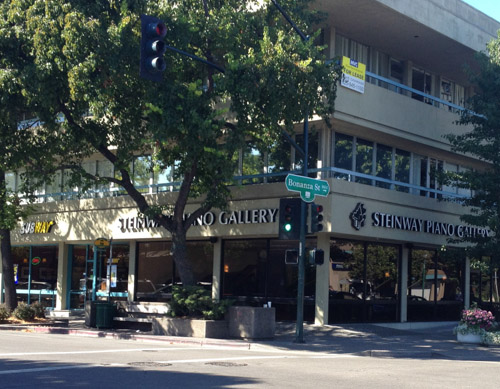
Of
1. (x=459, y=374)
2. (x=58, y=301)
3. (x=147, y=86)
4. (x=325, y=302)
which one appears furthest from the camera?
(x=58, y=301)

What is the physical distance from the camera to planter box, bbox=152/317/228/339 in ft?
66.4

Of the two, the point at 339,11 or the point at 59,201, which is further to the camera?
the point at 59,201

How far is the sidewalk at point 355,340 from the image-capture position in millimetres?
18328

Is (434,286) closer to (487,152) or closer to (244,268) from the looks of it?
(487,152)

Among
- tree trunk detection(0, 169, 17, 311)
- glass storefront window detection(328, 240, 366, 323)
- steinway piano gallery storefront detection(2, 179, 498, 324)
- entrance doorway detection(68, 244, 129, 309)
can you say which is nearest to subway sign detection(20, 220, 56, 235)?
steinway piano gallery storefront detection(2, 179, 498, 324)

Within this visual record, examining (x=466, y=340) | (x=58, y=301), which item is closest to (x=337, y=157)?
(x=466, y=340)

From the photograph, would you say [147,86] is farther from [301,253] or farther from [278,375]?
[278,375]

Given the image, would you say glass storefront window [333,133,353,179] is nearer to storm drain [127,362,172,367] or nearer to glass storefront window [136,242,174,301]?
glass storefront window [136,242,174,301]

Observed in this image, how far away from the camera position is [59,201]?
31.9m

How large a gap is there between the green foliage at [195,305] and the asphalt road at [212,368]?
72.5 inches

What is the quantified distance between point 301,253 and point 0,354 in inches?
330

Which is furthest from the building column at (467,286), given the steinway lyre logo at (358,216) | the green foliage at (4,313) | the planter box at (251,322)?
the green foliage at (4,313)

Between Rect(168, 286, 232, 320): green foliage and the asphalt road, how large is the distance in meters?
1.84

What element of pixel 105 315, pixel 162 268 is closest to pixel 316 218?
pixel 105 315
